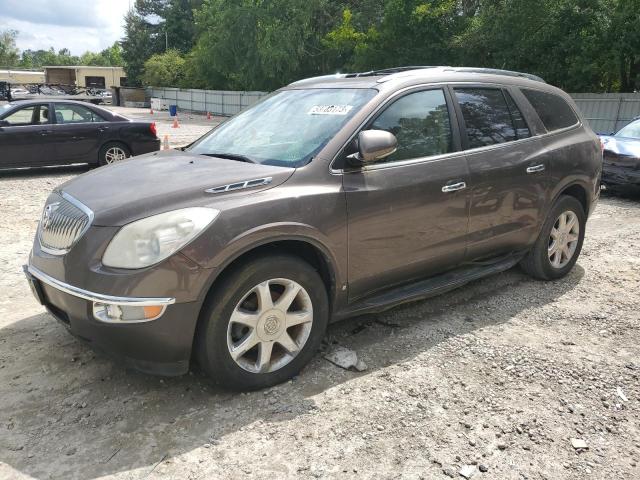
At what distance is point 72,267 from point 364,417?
1732mm

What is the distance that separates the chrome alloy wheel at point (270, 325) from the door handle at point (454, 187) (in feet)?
4.31

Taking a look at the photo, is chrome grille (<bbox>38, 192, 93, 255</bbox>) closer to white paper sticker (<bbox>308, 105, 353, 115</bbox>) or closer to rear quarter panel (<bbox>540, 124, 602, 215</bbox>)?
white paper sticker (<bbox>308, 105, 353, 115</bbox>)

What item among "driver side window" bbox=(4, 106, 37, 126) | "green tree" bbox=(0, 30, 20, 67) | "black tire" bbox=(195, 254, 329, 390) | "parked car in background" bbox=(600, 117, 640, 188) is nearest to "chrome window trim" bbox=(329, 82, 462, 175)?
"black tire" bbox=(195, 254, 329, 390)

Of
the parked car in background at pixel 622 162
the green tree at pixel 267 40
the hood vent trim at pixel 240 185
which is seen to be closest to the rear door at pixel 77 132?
the hood vent trim at pixel 240 185

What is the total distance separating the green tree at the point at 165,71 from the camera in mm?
56219

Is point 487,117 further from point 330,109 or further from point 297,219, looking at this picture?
point 297,219

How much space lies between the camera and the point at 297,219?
10.1 feet

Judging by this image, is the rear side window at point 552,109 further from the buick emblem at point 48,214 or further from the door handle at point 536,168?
the buick emblem at point 48,214

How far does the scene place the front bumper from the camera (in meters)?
2.73

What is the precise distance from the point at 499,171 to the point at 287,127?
167 centimetres

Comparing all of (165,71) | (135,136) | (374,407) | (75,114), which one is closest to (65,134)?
(75,114)

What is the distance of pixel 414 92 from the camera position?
3814 millimetres

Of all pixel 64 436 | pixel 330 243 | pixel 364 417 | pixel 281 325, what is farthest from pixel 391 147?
pixel 64 436

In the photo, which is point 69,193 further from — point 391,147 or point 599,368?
point 599,368
